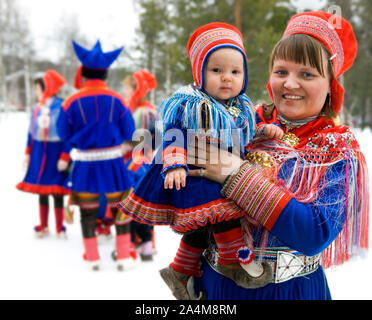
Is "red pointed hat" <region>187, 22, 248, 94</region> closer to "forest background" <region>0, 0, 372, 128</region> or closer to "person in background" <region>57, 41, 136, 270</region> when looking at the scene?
"forest background" <region>0, 0, 372, 128</region>

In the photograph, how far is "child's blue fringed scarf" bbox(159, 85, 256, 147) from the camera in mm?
1190

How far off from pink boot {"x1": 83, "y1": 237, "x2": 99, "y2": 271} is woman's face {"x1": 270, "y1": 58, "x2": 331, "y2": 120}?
10.0 ft

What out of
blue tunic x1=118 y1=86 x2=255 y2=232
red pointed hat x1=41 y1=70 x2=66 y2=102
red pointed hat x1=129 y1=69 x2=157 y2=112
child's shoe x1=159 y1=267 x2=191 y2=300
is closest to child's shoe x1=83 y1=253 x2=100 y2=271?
red pointed hat x1=129 y1=69 x2=157 y2=112

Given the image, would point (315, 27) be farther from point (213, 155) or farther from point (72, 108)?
point (72, 108)

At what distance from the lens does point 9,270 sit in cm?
376

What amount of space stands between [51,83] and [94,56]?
1.41 meters

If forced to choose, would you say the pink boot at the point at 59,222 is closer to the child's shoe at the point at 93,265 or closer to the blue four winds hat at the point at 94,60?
the child's shoe at the point at 93,265

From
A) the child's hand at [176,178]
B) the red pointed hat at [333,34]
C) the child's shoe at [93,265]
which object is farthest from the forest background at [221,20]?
the child's shoe at [93,265]

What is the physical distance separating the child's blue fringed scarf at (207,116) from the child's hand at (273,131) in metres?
0.06

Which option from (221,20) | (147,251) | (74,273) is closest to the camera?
(221,20)

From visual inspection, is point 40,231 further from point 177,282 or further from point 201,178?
point 201,178

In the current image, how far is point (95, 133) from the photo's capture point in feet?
11.1

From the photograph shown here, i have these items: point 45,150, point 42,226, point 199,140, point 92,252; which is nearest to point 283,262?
point 199,140
